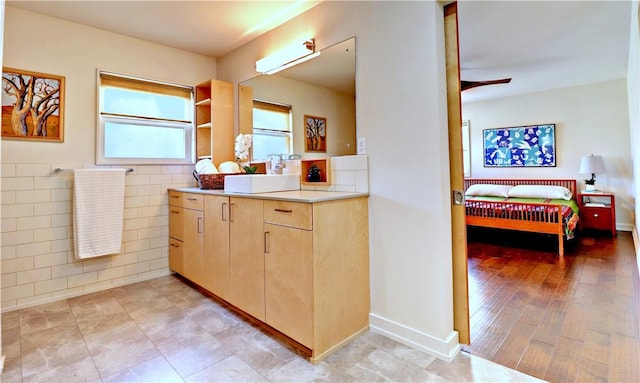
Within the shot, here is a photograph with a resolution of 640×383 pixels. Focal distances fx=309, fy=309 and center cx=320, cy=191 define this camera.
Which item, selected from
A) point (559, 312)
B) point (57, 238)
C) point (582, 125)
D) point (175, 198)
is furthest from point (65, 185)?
point (582, 125)

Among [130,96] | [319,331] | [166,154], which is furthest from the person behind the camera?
[166,154]

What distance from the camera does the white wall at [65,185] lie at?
2.45m

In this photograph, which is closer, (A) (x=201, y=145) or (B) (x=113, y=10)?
(B) (x=113, y=10)

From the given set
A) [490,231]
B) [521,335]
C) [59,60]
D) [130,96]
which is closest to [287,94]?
[130,96]

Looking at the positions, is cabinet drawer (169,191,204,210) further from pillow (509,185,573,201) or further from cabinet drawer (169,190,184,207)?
pillow (509,185,573,201)

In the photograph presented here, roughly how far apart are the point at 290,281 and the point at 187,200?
1.53 m

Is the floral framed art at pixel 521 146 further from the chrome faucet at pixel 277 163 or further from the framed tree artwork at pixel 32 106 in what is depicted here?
the framed tree artwork at pixel 32 106

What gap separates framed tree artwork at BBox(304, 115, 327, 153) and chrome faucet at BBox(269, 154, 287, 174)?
0.28 meters

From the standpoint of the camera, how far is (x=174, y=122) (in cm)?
327

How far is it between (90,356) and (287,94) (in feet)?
7.54

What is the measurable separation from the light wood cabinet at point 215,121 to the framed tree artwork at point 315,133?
1094mm

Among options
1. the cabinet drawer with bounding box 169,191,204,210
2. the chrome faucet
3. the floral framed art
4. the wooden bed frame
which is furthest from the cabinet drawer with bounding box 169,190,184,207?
the floral framed art

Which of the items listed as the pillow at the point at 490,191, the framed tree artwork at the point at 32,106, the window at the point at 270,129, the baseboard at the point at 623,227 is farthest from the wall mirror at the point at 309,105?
the baseboard at the point at 623,227

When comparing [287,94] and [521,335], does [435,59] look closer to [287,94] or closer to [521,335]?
[287,94]
